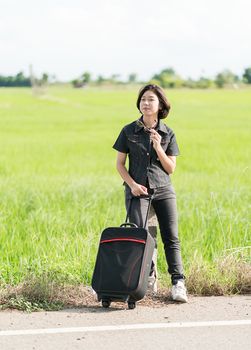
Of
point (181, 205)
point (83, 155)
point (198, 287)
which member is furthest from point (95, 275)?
point (83, 155)

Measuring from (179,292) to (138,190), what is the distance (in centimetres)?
77

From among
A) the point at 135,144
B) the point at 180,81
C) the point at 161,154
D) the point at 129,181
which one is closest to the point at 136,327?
the point at 129,181

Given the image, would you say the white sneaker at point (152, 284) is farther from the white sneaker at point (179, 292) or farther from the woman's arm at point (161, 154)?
the woman's arm at point (161, 154)

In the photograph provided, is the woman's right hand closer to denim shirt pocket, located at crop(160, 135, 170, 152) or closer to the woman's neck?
denim shirt pocket, located at crop(160, 135, 170, 152)

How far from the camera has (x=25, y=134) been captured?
29.7 m

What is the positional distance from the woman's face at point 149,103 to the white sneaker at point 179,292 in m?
1.24

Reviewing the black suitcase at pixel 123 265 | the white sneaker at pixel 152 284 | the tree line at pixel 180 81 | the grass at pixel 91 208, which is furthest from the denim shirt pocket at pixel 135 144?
the tree line at pixel 180 81

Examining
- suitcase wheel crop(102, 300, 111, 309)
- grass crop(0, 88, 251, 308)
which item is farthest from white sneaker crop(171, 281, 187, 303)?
suitcase wheel crop(102, 300, 111, 309)

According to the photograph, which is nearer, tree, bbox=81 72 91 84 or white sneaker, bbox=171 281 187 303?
white sneaker, bbox=171 281 187 303

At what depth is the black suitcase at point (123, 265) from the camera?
495cm

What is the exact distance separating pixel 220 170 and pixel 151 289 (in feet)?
36.8

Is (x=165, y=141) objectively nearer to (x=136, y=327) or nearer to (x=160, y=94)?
(x=160, y=94)

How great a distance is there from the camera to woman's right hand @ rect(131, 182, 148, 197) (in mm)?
5242

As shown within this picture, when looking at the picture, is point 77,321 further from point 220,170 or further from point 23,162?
point 23,162
